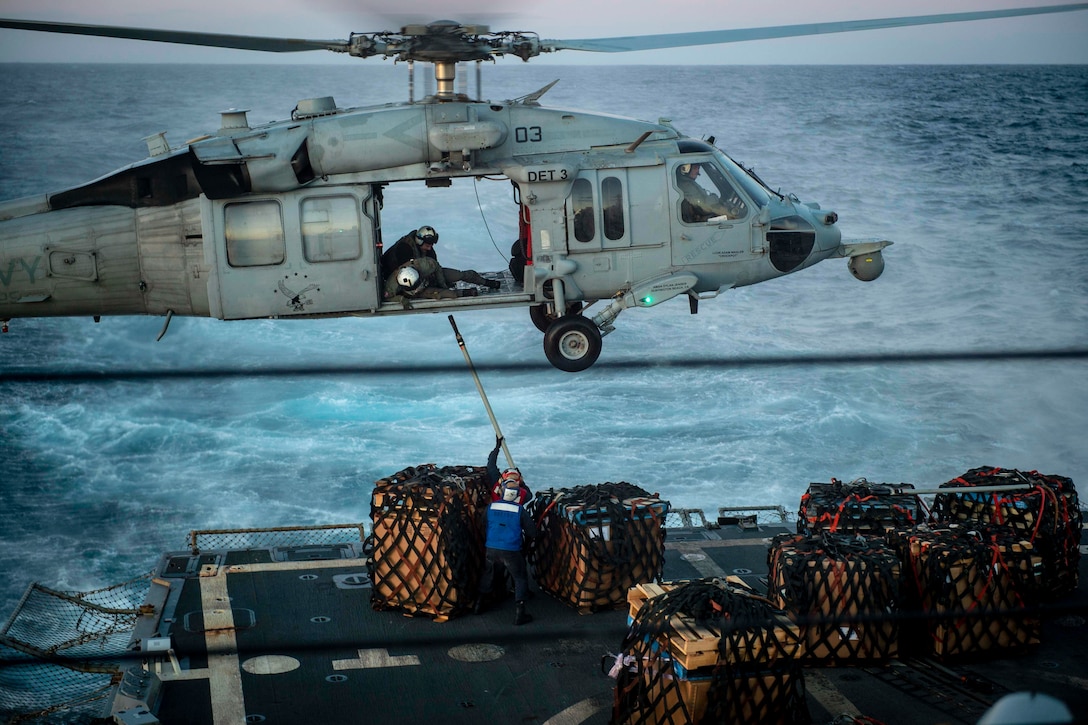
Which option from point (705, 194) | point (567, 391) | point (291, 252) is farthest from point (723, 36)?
point (567, 391)

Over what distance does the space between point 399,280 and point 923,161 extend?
54.0 m

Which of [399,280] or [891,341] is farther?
[891,341]

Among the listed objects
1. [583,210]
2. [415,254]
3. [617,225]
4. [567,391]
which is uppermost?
[583,210]

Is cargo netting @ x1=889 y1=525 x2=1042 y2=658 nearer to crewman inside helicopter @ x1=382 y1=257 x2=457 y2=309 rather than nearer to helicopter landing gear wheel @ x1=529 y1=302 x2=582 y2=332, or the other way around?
helicopter landing gear wheel @ x1=529 y1=302 x2=582 y2=332

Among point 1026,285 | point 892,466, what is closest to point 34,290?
point 892,466

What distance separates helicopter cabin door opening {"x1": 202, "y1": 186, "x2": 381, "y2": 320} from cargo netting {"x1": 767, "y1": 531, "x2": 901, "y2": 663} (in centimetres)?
571

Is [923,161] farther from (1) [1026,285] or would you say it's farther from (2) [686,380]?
(2) [686,380]

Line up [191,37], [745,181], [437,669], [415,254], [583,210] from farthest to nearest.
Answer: [745,181] → [415,254] → [583,210] → [437,669] → [191,37]

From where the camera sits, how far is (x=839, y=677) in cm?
1205

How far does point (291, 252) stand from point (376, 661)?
4.72 m

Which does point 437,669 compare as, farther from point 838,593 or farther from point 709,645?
point 838,593

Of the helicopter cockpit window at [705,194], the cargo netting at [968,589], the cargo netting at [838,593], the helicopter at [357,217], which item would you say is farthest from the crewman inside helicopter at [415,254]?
the cargo netting at [968,589]

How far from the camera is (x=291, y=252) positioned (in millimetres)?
13938

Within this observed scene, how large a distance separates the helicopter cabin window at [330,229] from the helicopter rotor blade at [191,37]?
2077mm
